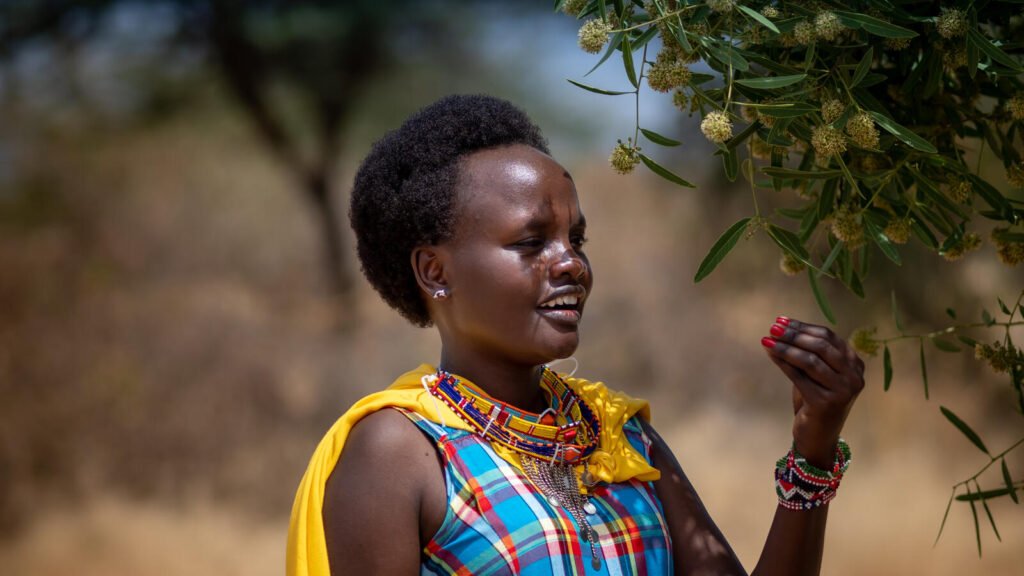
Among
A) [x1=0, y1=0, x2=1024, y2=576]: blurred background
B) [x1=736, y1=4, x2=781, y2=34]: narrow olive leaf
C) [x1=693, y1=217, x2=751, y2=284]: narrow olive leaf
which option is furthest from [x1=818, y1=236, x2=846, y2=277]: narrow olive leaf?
[x1=0, y1=0, x2=1024, y2=576]: blurred background

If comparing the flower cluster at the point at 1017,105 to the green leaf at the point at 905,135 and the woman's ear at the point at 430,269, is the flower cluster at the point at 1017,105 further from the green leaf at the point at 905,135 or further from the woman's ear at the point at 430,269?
the woman's ear at the point at 430,269

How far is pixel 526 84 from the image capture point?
5.66m

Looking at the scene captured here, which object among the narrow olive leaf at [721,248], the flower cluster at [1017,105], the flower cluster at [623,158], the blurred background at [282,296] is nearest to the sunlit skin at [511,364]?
the narrow olive leaf at [721,248]

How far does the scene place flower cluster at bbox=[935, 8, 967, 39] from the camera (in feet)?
3.97

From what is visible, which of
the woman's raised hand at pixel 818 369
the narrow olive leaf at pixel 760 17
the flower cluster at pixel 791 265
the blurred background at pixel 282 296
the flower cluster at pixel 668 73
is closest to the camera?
the narrow olive leaf at pixel 760 17

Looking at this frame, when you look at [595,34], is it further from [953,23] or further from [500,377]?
[500,377]

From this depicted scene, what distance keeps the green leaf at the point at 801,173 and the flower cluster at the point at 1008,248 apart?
241mm

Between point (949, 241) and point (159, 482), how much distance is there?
4439 millimetres

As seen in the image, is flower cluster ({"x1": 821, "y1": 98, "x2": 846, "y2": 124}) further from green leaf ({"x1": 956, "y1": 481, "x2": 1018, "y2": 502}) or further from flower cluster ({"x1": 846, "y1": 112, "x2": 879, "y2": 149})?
green leaf ({"x1": 956, "y1": 481, "x2": 1018, "y2": 502})

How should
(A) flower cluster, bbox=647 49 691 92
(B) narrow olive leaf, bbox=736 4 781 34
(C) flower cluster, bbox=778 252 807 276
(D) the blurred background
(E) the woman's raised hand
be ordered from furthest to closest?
(D) the blurred background
(C) flower cluster, bbox=778 252 807 276
(E) the woman's raised hand
(A) flower cluster, bbox=647 49 691 92
(B) narrow olive leaf, bbox=736 4 781 34

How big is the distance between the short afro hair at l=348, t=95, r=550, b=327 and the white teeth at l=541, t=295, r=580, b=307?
0.18 meters

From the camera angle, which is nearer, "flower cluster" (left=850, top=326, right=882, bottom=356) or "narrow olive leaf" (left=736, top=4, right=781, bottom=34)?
"narrow olive leaf" (left=736, top=4, right=781, bottom=34)

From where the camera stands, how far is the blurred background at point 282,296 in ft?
16.8

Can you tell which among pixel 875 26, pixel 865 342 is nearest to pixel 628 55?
pixel 875 26
